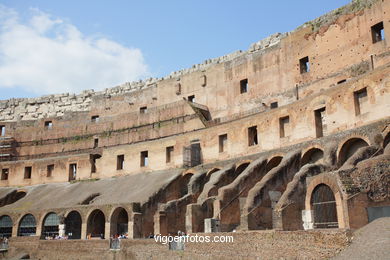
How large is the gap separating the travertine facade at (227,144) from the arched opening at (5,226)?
0.12m

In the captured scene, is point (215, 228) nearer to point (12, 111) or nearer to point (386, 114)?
point (386, 114)

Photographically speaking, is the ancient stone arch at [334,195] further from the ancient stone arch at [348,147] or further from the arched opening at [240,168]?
the arched opening at [240,168]

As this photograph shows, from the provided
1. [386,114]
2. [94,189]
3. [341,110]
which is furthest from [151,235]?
[386,114]

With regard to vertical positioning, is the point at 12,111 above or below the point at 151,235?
above

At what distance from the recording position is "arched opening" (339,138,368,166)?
1830 centimetres

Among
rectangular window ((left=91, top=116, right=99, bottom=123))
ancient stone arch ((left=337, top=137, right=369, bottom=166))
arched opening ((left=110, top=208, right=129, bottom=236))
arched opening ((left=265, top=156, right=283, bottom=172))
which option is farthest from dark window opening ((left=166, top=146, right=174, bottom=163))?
rectangular window ((left=91, top=116, right=99, bottom=123))

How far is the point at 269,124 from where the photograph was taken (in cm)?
2369

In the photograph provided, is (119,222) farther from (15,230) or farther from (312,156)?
(312,156)

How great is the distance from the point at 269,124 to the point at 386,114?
23.8ft

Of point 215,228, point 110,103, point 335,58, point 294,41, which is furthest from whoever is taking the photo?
point 110,103

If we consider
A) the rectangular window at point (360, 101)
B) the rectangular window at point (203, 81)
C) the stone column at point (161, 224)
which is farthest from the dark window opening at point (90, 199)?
the rectangular window at point (360, 101)

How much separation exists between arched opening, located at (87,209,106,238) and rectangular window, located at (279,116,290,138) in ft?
41.0

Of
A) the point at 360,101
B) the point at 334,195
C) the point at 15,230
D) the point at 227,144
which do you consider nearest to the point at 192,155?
the point at 227,144

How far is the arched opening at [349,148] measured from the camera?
60.0 ft
